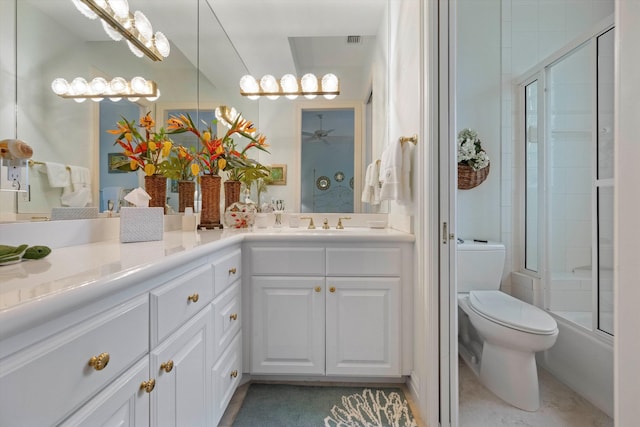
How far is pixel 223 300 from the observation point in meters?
1.29

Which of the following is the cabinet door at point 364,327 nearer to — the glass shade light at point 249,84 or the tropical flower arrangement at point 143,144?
the tropical flower arrangement at point 143,144

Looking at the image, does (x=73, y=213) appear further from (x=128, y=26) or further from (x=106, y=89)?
(x=128, y=26)

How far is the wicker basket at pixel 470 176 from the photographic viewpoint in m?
2.22

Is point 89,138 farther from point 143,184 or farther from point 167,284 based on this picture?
point 167,284

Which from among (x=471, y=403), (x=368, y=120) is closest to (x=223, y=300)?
(x=471, y=403)

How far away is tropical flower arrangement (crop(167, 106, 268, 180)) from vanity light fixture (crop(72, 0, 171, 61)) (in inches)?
13.3

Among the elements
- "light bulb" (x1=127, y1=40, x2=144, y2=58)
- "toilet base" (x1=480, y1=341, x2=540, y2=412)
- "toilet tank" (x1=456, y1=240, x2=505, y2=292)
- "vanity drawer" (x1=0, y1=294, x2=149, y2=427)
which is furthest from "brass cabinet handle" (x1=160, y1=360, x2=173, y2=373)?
"toilet tank" (x1=456, y1=240, x2=505, y2=292)

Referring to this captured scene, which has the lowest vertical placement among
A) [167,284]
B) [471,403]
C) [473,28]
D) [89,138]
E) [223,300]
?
[471,403]

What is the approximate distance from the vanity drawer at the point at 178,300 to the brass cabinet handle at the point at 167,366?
71 millimetres

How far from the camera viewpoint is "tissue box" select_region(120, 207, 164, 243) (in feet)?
3.58

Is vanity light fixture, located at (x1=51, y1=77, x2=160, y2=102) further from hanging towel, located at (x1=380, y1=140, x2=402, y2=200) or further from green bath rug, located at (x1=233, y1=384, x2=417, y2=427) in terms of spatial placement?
green bath rug, located at (x1=233, y1=384, x2=417, y2=427)

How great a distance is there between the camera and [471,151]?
2184mm

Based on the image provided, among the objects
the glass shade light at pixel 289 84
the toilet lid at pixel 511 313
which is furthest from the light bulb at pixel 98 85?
the toilet lid at pixel 511 313

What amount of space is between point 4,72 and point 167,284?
719 millimetres
